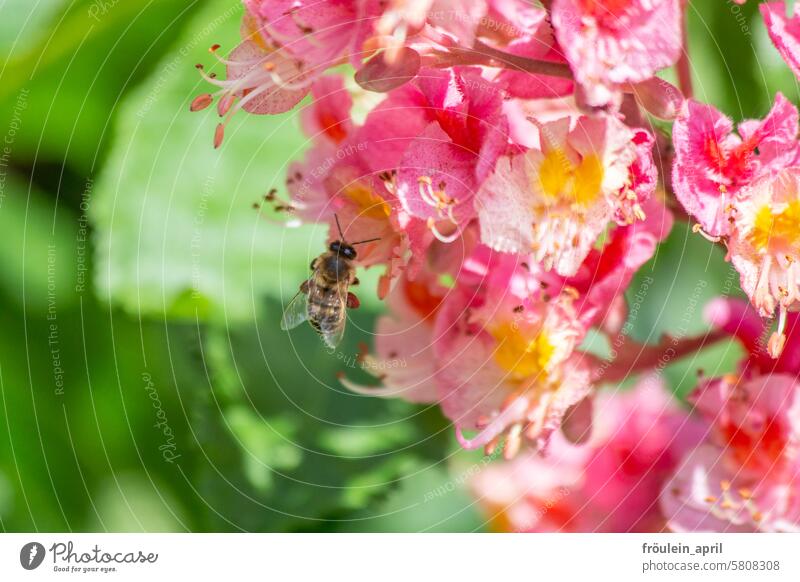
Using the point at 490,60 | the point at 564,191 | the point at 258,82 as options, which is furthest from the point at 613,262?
the point at 258,82

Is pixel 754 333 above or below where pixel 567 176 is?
below

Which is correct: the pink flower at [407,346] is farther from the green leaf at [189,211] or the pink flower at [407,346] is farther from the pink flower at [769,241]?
the pink flower at [769,241]

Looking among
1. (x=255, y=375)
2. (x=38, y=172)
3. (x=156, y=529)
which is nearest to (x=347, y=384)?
(x=255, y=375)

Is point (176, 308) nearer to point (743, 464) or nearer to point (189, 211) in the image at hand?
point (189, 211)
